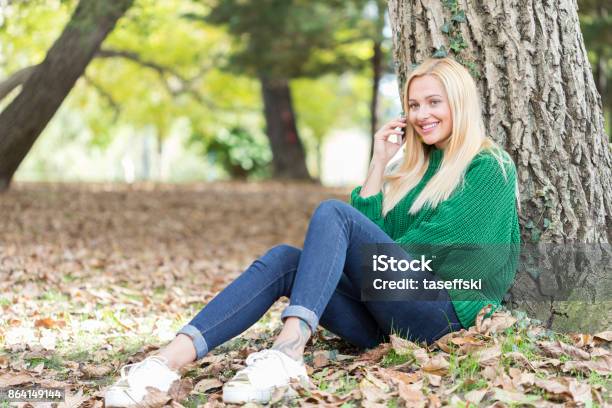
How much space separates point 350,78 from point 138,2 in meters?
16.1

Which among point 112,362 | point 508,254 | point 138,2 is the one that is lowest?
point 112,362

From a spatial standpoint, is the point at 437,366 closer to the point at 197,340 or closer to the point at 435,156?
the point at 197,340

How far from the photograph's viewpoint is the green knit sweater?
3154 millimetres

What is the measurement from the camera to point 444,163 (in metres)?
3.37

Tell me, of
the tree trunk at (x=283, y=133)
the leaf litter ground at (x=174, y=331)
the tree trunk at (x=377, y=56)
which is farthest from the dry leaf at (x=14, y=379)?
the tree trunk at (x=283, y=133)

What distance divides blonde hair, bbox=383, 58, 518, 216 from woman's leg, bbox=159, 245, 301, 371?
666mm

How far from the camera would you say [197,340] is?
9.79 ft

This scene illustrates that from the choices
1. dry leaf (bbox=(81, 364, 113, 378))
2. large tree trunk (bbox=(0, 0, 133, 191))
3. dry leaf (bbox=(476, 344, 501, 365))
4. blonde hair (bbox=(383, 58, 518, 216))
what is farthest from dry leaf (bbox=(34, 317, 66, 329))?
large tree trunk (bbox=(0, 0, 133, 191))

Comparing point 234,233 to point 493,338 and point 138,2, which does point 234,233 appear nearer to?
point 138,2

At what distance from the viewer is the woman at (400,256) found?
2918 mm

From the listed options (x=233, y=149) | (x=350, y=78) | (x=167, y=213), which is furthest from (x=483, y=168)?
(x=350, y=78)

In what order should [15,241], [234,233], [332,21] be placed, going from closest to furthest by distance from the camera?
[15,241]
[234,233]
[332,21]

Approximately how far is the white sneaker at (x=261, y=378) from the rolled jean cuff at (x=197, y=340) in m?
0.22

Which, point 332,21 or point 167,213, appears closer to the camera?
point 167,213
